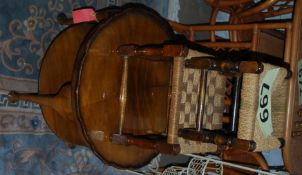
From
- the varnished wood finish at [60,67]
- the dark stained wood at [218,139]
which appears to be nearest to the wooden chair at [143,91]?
the dark stained wood at [218,139]

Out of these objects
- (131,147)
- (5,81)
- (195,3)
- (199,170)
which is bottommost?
(199,170)

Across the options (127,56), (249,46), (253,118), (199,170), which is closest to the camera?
(253,118)

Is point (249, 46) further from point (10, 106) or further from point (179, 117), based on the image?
point (10, 106)

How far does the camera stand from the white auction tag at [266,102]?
4.35ft

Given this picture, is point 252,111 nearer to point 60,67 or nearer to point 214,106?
A: point 214,106

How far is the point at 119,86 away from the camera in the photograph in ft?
4.70

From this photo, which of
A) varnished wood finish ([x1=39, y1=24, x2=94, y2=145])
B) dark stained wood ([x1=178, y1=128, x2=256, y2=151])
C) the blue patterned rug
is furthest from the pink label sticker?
dark stained wood ([x1=178, y1=128, x2=256, y2=151])

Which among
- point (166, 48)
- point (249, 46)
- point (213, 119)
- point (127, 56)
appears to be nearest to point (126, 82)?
point (127, 56)

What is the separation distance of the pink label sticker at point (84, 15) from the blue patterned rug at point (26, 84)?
26 centimetres

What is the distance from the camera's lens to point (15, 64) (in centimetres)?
174

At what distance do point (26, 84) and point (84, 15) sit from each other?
0.45 m

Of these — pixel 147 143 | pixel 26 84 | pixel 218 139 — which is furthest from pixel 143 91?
pixel 26 84

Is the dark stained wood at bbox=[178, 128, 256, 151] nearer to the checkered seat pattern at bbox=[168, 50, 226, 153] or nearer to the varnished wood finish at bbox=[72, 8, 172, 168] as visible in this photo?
the checkered seat pattern at bbox=[168, 50, 226, 153]

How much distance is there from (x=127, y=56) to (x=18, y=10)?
0.65 meters
